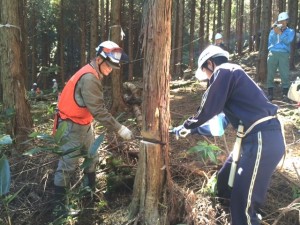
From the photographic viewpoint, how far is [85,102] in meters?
3.96

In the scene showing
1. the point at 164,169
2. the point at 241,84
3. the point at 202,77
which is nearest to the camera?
the point at 241,84

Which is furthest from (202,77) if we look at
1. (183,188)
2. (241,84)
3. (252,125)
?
(183,188)

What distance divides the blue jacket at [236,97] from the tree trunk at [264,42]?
653 cm

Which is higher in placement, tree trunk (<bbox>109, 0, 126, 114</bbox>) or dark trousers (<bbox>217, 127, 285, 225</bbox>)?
tree trunk (<bbox>109, 0, 126, 114</bbox>)

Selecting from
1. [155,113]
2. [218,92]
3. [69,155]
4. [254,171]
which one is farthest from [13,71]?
[254,171]

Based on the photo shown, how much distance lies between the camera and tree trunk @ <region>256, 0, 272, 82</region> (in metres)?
9.06

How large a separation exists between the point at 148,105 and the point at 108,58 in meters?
0.81

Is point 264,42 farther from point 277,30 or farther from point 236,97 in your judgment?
point 236,97

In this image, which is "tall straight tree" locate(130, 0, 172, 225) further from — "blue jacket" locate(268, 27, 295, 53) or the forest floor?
"blue jacket" locate(268, 27, 295, 53)

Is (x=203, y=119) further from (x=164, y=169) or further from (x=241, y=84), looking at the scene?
(x=164, y=169)

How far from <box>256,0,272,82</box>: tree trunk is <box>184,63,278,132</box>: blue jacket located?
653 centimetres

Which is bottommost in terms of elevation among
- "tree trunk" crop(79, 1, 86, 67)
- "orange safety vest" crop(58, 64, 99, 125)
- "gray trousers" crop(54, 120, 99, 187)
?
"gray trousers" crop(54, 120, 99, 187)

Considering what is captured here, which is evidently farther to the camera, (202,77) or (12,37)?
(12,37)

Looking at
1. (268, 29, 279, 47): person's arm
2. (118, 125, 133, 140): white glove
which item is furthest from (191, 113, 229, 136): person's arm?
(268, 29, 279, 47): person's arm
